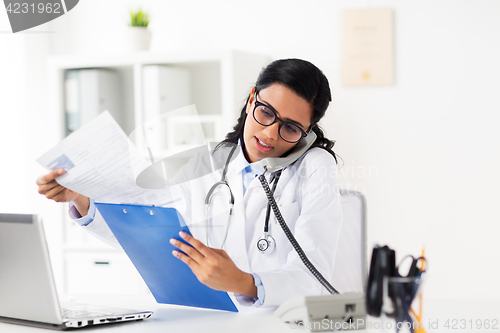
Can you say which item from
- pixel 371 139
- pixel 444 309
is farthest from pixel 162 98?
pixel 444 309

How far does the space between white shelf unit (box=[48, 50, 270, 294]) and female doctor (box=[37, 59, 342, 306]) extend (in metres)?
0.78

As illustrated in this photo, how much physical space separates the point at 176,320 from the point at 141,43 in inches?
73.6

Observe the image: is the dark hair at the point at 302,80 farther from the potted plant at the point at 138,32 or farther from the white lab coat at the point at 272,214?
the potted plant at the point at 138,32

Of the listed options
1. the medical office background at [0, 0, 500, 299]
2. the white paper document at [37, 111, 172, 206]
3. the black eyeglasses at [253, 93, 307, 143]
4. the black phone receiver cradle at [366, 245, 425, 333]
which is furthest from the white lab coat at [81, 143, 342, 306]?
the medical office background at [0, 0, 500, 299]

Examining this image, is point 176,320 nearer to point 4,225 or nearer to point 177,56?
point 4,225

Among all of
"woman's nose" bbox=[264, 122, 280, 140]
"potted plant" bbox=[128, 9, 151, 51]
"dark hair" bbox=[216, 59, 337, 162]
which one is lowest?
"woman's nose" bbox=[264, 122, 280, 140]

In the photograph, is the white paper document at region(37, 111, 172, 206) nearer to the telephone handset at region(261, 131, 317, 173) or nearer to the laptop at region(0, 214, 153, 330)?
the laptop at region(0, 214, 153, 330)

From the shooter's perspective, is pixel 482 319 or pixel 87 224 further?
pixel 87 224

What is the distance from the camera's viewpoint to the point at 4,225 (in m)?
1.03

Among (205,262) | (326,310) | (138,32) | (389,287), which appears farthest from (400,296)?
(138,32)

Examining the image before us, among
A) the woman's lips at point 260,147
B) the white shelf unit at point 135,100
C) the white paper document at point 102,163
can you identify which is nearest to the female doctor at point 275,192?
the woman's lips at point 260,147

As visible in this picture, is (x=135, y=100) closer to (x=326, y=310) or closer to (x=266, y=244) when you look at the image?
(x=266, y=244)

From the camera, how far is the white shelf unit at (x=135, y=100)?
2.46 meters

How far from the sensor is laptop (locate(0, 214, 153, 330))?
99 cm
